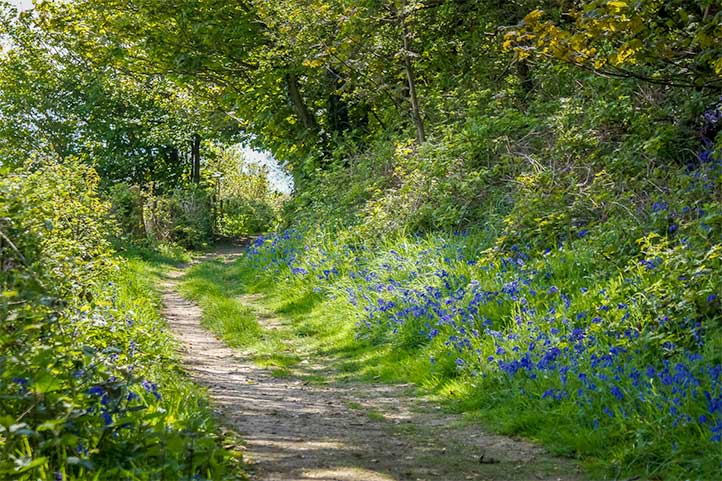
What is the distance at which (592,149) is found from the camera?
10.0 meters

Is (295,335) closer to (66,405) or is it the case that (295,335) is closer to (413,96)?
(413,96)

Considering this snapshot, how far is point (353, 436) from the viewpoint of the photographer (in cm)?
566

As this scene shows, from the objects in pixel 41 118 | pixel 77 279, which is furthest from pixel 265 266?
pixel 41 118

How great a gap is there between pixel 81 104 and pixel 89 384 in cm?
3005

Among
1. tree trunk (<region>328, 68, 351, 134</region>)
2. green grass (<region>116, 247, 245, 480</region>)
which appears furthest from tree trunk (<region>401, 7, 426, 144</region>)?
green grass (<region>116, 247, 245, 480</region>)

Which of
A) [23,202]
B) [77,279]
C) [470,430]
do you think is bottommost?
[470,430]

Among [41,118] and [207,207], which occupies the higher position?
[41,118]

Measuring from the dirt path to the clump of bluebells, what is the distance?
0.52m

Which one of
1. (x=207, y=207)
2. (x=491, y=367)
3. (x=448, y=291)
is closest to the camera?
(x=491, y=367)

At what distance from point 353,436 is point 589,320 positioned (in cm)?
237

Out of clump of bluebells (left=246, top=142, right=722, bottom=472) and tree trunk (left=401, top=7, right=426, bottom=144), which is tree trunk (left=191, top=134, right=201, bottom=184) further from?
clump of bluebells (left=246, top=142, right=722, bottom=472)

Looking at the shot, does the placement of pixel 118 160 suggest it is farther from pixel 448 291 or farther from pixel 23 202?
pixel 23 202

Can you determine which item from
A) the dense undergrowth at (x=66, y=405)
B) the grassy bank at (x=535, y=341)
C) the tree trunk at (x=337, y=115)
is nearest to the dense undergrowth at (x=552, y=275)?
the grassy bank at (x=535, y=341)

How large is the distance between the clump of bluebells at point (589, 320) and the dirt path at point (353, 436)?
52 cm
